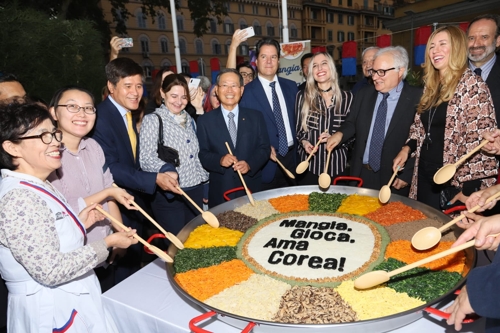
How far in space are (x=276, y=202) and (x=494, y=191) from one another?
1.62 metres

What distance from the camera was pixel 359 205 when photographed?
287 centimetres

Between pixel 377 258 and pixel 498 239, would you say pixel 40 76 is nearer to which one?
pixel 377 258

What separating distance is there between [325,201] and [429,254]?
39.7 inches

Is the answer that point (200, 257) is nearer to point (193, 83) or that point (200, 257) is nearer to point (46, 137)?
point (46, 137)

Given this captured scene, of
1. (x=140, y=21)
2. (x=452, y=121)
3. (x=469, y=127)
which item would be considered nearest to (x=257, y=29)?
(x=140, y=21)

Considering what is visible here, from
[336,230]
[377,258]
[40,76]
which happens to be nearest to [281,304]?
[377,258]

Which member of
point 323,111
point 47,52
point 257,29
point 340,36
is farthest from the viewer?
point 340,36

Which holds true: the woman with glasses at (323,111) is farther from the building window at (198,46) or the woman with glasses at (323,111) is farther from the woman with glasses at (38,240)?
the building window at (198,46)

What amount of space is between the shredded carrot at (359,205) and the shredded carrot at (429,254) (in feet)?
1.80

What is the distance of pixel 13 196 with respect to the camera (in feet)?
5.22

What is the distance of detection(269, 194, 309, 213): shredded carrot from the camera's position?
116 inches

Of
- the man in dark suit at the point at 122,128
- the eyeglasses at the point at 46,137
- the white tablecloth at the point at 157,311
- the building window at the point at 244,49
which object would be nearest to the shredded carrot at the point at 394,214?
the white tablecloth at the point at 157,311

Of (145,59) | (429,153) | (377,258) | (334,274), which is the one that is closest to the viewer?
(334,274)

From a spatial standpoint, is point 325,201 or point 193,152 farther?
point 193,152
